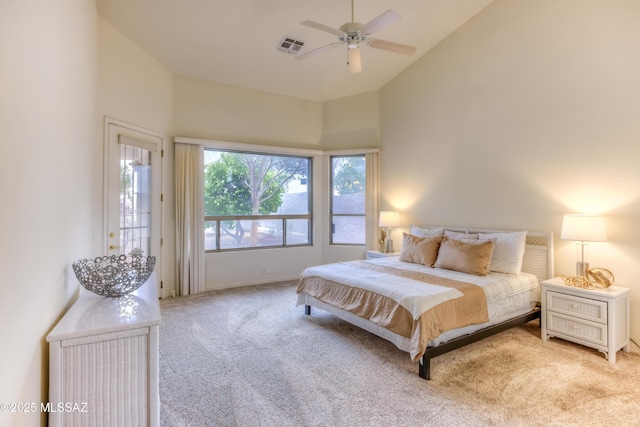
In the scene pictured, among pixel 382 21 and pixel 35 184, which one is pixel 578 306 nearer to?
pixel 382 21

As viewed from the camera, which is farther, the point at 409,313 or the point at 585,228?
the point at 585,228

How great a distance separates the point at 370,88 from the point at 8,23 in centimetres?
536

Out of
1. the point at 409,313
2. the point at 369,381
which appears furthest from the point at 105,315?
the point at 409,313

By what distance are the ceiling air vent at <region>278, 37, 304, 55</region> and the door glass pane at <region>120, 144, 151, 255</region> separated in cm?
233

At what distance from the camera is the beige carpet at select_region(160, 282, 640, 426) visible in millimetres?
2100

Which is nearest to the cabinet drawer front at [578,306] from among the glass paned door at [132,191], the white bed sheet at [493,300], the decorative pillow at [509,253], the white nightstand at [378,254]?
the white bed sheet at [493,300]

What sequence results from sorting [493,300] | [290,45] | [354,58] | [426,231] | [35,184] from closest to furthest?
[35,184] → [493,300] → [354,58] → [290,45] → [426,231]

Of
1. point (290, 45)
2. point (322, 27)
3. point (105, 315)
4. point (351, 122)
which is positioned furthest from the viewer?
point (351, 122)

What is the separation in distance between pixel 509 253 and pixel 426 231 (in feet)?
3.99

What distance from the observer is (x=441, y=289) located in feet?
9.55

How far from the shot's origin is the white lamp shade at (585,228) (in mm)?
3031

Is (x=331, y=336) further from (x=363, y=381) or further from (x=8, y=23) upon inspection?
(x=8, y=23)

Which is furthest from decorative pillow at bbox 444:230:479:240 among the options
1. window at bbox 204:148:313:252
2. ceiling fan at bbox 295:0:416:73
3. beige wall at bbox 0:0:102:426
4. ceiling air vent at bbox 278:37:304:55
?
beige wall at bbox 0:0:102:426

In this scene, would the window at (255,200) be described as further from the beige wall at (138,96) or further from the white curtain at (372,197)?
the white curtain at (372,197)
